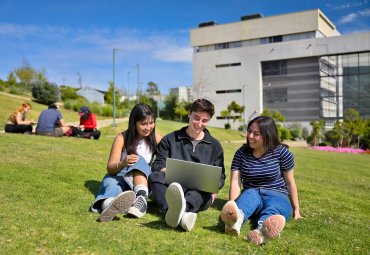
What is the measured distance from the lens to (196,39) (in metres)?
66.8

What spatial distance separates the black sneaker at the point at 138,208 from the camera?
3.81 meters

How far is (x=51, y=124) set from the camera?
11812 millimetres

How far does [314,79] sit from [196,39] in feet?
68.6

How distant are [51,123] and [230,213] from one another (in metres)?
9.55

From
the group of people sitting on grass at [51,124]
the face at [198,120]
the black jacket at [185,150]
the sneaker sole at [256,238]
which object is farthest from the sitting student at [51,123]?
the sneaker sole at [256,238]

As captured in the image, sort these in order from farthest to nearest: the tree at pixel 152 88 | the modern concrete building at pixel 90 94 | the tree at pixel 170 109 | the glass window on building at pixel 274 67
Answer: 1. the tree at pixel 152 88
2. the tree at pixel 170 109
3. the glass window on building at pixel 274 67
4. the modern concrete building at pixel 90 94

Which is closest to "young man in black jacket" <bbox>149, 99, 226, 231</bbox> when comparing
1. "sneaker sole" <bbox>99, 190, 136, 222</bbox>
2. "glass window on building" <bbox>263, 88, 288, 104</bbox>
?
"sneaker sole" <bbox>99, 190, 136, 222</bbox>

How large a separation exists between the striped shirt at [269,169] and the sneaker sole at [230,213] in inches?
34.8

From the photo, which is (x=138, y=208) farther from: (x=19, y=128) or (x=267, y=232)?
(x=19, y=128)

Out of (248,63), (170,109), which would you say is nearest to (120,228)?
(248,63)

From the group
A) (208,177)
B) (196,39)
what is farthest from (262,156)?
(196,39)

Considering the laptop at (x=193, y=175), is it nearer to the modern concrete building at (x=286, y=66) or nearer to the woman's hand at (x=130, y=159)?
the woman's hand at (x=130, y=159)

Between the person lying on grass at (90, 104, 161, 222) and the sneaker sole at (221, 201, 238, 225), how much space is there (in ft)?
2.93

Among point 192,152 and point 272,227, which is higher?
point 192,152
